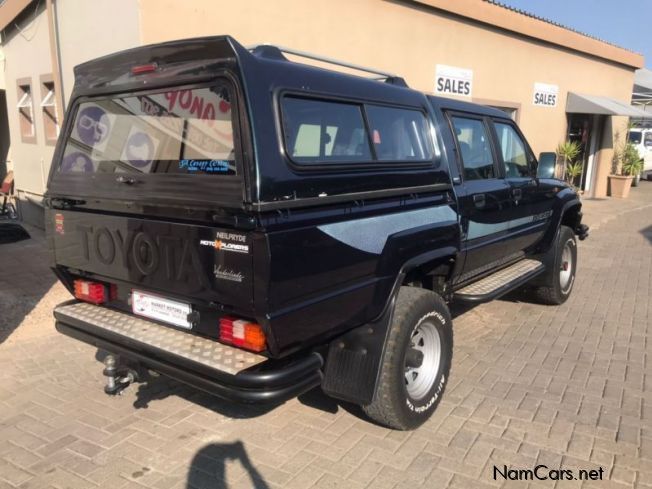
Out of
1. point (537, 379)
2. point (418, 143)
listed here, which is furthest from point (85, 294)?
point (537, 379)

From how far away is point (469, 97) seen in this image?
11.0m

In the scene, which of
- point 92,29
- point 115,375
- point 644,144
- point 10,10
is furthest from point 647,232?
point 644,144

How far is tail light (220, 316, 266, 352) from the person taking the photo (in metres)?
2.48

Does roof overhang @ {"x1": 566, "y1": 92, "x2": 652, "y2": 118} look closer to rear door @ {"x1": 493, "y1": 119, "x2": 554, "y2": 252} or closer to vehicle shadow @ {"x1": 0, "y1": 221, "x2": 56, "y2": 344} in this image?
rear door @ {"x1": 493, "y1": 119, "x2": 554, "y2": 252}

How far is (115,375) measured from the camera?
117 inches

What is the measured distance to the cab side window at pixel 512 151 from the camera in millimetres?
4762

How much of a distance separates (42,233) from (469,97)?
28.3 ft

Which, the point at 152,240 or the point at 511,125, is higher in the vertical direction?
the point at 511,125

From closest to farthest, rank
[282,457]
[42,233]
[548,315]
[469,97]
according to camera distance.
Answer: [282,457], [548,315], [42,233], [469,97]

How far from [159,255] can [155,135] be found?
0.71 m

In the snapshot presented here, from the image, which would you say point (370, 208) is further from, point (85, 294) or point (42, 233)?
point (42, 233)

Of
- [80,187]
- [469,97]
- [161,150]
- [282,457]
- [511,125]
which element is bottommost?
[282,457]

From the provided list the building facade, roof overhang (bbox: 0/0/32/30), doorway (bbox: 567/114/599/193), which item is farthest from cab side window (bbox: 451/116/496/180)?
doorway (bbox: 567/114/599/193)

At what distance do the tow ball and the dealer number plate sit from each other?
31cm
